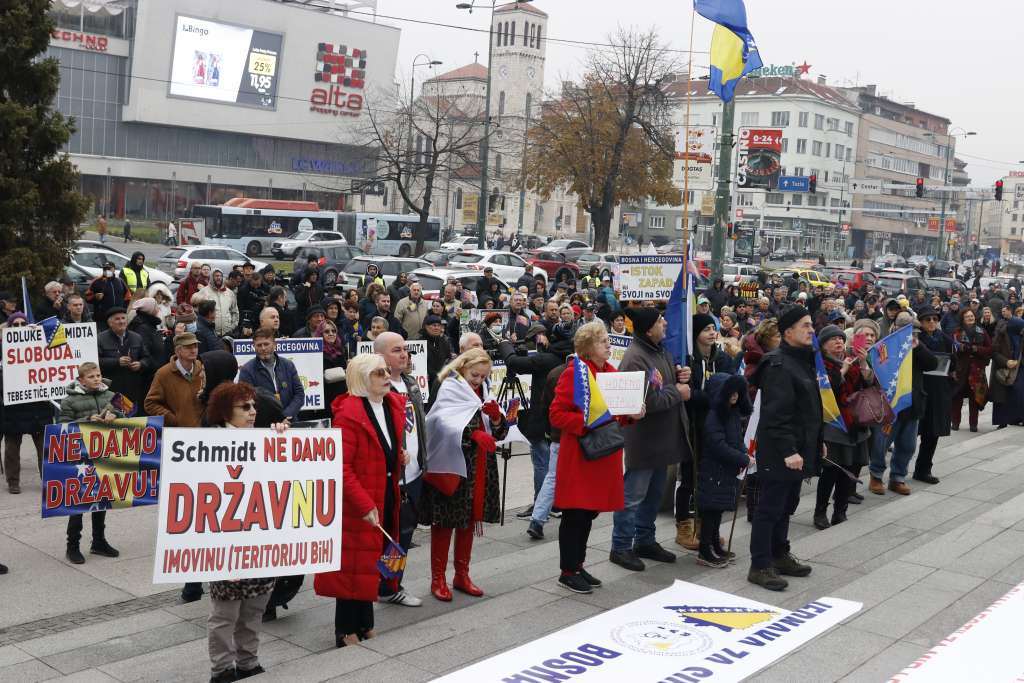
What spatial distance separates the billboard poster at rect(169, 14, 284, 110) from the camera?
2980 inches

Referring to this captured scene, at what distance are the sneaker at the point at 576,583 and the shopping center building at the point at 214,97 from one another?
65.5 metres

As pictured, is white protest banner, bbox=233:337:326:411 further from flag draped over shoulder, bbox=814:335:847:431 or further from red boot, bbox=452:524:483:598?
flag draped over shoulder, bbox=814:335:847:431

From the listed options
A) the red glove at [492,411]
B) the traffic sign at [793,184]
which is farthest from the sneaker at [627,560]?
the traffic sign at [793,184]

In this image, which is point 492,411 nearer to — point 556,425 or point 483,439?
point 483,439

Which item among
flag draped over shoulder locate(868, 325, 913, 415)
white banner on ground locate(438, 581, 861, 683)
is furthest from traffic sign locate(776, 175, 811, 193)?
white banner on ground locate(438, 581, 861, 683)

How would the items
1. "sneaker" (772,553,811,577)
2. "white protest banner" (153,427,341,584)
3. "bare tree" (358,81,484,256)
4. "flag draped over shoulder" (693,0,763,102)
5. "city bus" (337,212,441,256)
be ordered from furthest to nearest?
"city bus" (337,212,441,256), "bare tree" (358,81,484,256), "flag draped over shoulder" (693,0,763,102), "sneaker" (772,553,811,577), "white protest banner" (153,427,341,584)

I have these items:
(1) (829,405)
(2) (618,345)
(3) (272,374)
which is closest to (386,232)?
(2) (618,345)

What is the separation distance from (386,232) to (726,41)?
4369cm

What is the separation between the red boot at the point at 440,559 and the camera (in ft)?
21.6

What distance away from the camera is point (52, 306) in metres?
12.2

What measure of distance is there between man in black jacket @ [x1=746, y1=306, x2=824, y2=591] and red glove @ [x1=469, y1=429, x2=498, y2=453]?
183 cm

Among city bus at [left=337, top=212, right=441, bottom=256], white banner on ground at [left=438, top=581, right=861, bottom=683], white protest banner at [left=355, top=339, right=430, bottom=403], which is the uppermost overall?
city bus at [left=337, top=212, right=441, bottom=256]

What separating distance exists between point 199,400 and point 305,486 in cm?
244

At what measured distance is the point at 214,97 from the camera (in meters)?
78.5
